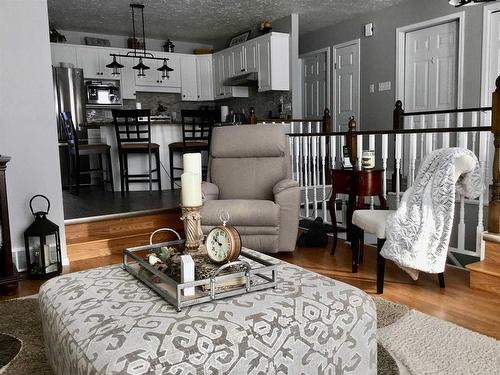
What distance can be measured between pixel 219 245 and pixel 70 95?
250 inches

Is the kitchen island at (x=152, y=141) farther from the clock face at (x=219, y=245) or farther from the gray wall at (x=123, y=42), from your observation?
the clock face at (x=219, y=245)

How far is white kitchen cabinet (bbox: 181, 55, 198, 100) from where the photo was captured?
8641 mm

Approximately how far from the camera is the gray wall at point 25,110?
3295 millimetres

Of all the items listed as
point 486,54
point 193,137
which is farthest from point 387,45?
point 193,137

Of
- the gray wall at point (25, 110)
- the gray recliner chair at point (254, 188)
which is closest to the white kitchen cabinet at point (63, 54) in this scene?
the gray wall at point (25, 110)

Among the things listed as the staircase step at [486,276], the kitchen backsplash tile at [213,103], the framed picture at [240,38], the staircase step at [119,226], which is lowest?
the staircase step at [486,276]

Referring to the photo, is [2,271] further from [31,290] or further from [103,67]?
[103,67]

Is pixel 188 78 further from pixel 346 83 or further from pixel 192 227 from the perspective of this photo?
pixel 192 227

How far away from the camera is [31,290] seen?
307 cm

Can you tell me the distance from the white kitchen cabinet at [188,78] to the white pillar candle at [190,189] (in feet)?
23.7

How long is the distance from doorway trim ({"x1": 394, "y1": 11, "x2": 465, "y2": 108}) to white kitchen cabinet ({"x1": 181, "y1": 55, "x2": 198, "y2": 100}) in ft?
12.8

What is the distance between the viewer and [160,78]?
27.6 ft

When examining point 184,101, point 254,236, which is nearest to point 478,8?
point 254,236

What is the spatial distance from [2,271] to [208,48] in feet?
23.4
